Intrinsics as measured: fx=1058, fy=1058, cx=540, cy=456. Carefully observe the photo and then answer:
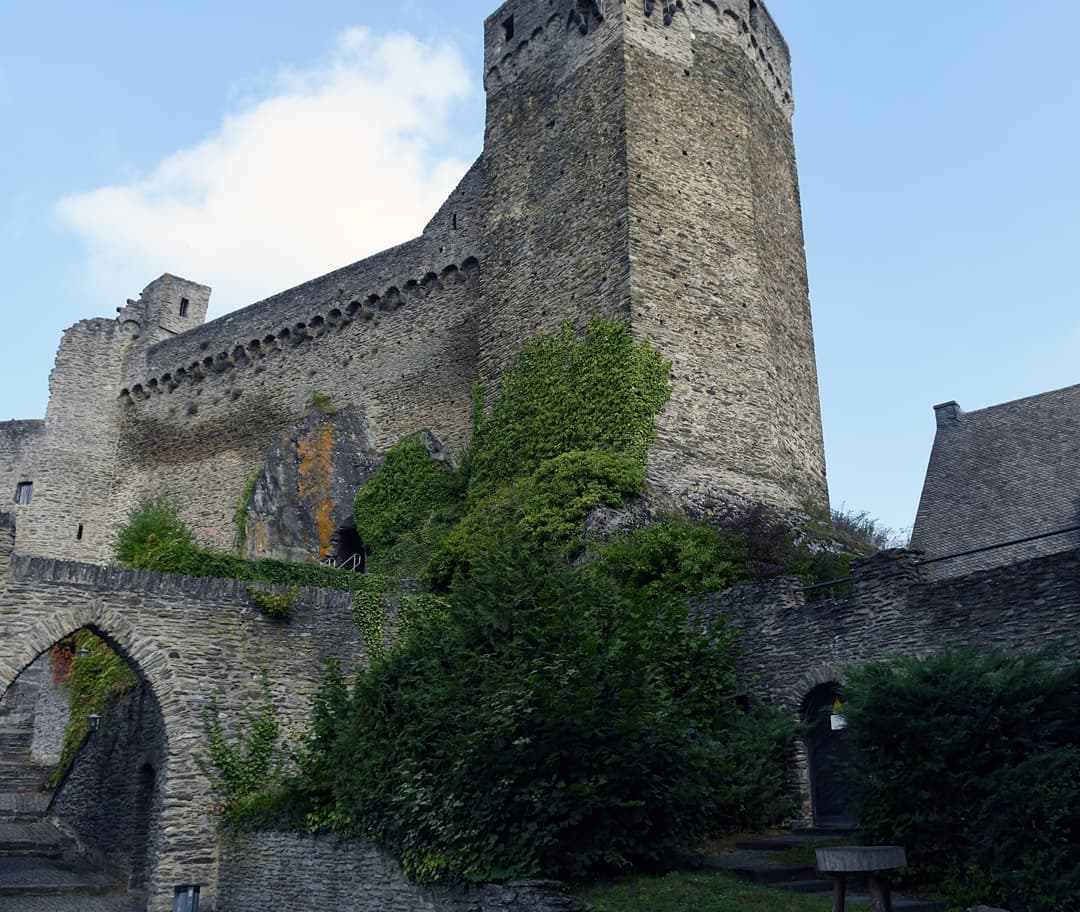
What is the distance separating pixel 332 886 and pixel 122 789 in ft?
Result: 17.1

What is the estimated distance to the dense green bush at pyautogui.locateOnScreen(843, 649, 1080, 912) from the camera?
22.0 feet

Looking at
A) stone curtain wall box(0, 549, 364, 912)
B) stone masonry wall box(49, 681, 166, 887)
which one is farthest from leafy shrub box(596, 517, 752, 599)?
stone masonry wall box(49, 681, 166, 887)

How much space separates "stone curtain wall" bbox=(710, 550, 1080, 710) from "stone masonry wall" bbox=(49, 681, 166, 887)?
22.4ft

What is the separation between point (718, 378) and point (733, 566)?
4264mm

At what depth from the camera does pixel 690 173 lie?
17266 millimetres

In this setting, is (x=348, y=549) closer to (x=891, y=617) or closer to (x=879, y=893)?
(x=891, y=617)

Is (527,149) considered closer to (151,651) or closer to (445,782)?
(151,651)

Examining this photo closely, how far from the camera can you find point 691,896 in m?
7.02

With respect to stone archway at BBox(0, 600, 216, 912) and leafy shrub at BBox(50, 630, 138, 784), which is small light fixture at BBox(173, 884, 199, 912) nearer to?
stone archway at BBox(0, 600, 216, 912)

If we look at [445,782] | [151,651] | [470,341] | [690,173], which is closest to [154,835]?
[151,651]

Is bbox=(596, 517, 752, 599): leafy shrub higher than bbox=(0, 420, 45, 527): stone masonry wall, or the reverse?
bbox=(0, 420, 45, 527): stone masonry wall

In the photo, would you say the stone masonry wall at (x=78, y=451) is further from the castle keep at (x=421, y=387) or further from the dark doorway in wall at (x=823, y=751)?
the dark doorway in wall at (x=823, y=751)

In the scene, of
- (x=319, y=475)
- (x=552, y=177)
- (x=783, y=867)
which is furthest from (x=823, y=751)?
(x=319, y=475)

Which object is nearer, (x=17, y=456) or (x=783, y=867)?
(x=783, y=867)
